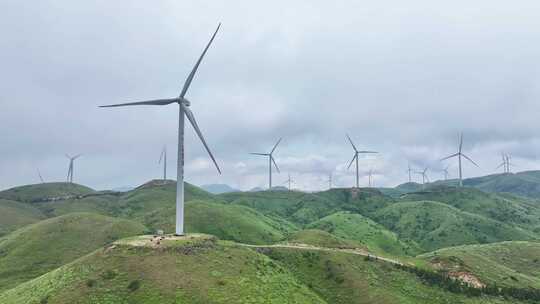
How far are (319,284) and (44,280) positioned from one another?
6174 centimetres

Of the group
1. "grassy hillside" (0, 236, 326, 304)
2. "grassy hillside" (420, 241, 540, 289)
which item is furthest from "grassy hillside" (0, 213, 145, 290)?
"grassy hillside" (420, 241, 540, 289)

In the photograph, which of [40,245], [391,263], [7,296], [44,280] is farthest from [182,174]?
[40,245]

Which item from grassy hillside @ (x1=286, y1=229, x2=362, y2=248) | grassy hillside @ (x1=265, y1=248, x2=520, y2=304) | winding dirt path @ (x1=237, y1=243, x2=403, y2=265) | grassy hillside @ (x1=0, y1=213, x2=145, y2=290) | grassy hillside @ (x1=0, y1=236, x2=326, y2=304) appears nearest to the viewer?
grassy hillside @ (x1=0, y1=236, x2=326, y2=304)

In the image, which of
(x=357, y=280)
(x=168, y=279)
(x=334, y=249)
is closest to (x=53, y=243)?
(x=168, y=279)

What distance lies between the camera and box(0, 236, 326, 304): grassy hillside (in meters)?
81.4

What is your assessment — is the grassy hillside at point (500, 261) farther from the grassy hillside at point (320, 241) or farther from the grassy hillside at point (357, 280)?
the grassy hillside at point (320, 241)

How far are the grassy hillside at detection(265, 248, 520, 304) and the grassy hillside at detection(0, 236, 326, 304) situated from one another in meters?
8.56

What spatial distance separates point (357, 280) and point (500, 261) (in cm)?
8173

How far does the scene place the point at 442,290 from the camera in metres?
102

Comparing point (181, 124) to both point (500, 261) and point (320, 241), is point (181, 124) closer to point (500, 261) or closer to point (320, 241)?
point (320, 241)

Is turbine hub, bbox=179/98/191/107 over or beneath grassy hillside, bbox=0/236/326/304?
over

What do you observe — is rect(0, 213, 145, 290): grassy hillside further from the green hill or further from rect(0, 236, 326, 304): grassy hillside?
rect(0, 236, 326, 304): grassy hillside

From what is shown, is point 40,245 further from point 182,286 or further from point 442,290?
point 442,290

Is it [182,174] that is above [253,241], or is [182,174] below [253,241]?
above
